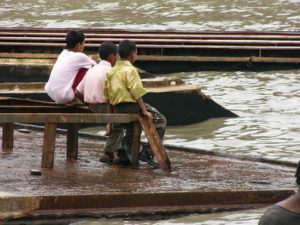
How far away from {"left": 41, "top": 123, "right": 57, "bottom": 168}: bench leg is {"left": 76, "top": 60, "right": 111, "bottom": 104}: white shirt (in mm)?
694

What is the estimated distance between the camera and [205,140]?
14062 millimetres

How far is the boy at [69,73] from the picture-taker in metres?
10.4

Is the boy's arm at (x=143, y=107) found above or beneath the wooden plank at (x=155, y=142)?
above

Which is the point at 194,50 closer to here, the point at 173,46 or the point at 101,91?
the point at 173,46

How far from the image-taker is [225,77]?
19.6 metres

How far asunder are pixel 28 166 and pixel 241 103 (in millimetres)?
7460

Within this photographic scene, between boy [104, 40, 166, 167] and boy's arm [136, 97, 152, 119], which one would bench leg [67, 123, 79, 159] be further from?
boy's arm [136, 97, 152, 119]

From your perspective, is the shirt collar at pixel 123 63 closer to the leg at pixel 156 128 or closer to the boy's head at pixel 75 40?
the leg at pixel 156 128

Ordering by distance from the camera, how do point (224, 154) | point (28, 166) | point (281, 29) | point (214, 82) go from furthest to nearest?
point (281, 29) → point (214, 82) → point (224, 154) → point (28, 166)

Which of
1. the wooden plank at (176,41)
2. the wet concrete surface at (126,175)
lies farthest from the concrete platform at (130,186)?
the wooden plank at (176,41)

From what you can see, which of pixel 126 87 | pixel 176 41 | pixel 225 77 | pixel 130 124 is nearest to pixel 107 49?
pixel 126 87

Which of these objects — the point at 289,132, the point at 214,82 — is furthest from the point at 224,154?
the point at 214,82

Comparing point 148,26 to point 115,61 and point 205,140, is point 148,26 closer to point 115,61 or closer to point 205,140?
point 205,140

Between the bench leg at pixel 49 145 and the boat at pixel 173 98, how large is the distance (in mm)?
3802
